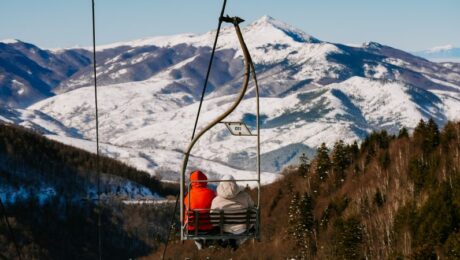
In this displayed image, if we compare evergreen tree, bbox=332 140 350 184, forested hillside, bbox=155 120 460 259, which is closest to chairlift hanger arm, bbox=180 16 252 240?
forested hillside, bbox=155 120 460 259

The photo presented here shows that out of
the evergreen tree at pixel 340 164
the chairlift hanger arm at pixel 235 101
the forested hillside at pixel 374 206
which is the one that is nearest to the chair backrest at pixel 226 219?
the chairlift hanger arm at pixel 235 101

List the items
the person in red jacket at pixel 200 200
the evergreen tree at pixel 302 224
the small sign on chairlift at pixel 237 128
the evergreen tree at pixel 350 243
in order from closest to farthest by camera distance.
→ the small sign on chairlift at pixel 237 128, the person in red jacket at pixel 200 200, the evergreen tree at pixel 350 243, the evergreen tree at pixel 302 224

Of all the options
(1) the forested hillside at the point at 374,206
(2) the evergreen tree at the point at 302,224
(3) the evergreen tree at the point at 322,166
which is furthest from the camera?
(3) the evergreen tree at the point at 322,166

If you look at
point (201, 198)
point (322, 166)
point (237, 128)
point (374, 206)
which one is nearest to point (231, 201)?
point (201, 198)

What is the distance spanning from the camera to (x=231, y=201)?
18844mm

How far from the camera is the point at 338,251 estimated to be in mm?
114125

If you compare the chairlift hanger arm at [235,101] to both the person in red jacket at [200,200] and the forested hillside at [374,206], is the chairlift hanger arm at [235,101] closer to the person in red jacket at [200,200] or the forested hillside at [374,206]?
the person in red jacket at [200,200]

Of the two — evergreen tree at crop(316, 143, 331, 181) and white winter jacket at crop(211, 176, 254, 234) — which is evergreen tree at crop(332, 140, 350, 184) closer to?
evergreen tree at crop(316, 143, 331, 181)

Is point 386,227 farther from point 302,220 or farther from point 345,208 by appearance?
point 345,208

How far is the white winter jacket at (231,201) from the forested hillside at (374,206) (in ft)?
240

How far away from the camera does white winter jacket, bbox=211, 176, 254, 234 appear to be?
18656mm

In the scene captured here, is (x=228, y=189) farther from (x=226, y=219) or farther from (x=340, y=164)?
(x=340, y=164)

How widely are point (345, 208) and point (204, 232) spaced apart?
14842cm

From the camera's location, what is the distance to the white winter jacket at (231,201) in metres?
18.7
